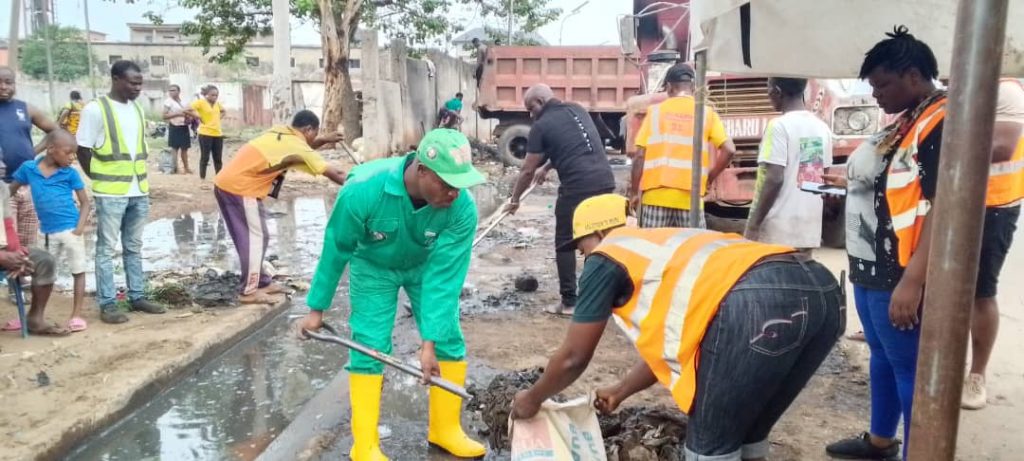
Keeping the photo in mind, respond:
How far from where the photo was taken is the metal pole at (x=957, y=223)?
4.85ft

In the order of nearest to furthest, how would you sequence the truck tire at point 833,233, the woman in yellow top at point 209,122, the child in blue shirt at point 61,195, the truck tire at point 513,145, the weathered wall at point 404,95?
the child in blue shirt at point 61,195
the truck tire at point 833,233
the woman in yellow top at point 209,122
the weathered wall at point 404,95
the truck tire at point 513,145

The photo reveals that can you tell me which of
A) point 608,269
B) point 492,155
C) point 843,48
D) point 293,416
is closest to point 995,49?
point 608,269

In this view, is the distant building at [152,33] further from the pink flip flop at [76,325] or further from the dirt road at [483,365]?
the pink flip flop at [76,325]

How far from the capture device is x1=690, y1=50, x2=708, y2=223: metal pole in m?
3.84

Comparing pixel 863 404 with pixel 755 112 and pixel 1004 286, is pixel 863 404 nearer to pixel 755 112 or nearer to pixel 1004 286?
pixel 1004 286

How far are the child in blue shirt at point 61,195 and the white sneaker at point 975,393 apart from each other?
5.11 metres

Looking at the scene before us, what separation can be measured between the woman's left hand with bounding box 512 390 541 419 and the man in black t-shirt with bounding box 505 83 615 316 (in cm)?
288

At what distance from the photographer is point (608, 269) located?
7.18 feet

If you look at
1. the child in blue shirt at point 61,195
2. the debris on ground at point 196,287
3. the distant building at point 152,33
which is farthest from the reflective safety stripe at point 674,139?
the distant building at point 152,33

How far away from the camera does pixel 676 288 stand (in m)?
2.15

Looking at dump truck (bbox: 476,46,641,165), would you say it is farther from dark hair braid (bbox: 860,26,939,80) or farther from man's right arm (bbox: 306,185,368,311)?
dark hair braid (bbox: 860,26,939,80)

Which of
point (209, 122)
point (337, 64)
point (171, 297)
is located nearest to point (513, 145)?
point (337, 64)

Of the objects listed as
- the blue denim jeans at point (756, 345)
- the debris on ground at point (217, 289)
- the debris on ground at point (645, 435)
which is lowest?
the debris on ground at point (217, 289)

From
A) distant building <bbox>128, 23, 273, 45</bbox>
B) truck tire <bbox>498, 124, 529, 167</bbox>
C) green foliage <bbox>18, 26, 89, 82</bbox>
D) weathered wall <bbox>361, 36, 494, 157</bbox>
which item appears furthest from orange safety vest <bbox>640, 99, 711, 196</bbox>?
distant building <bbox>128, 23, 273, 45</bbox>
